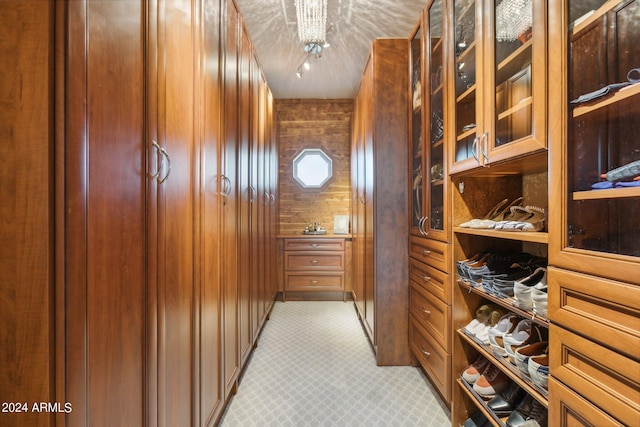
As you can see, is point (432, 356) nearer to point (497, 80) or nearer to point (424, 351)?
point (424, 351)

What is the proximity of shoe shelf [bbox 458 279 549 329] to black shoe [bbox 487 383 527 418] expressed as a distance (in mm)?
371

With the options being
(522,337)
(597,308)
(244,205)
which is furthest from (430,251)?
(244,205)

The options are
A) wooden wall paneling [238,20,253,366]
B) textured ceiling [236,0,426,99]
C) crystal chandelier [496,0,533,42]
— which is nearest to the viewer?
crystal chandelier [496,0,533,42]

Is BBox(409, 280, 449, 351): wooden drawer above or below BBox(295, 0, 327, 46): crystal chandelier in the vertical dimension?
below

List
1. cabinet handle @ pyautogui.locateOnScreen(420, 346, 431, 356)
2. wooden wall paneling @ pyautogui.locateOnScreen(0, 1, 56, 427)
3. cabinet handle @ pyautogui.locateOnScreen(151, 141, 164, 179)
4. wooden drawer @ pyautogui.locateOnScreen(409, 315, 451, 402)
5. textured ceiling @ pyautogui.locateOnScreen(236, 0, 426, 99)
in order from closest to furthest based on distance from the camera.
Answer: wooden wall paneling @ pyautogui.locateOnScreen(0, 1, 56, 427) < cabinet handle @ pyautogui.locateOnScreen(151, 141, 164, 179) < wooden drawer @ pyautogui.locateOnScreen(409, 315, 451, 402) < cabinet handle @ pyautogui.locateOnScreen(420, 346, 431, 356) < textured ceiling @ pyautogui.locateOnScreen(236, 0, 426, 99)

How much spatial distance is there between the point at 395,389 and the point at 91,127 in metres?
2.13

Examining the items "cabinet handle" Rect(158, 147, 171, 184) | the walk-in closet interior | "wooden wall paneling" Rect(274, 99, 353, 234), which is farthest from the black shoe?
"wooden wall paneling" Rect(274, 99, 353, 234)

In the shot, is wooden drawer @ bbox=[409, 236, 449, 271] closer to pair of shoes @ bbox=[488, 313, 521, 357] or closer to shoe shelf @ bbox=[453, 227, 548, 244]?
shoe shelf @ bbox=[453, 227, 548, 244]

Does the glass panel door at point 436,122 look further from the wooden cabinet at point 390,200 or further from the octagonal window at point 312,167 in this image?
the octagonal window at point 312,167

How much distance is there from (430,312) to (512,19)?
1.55 m

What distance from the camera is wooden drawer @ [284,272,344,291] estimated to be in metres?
3.86

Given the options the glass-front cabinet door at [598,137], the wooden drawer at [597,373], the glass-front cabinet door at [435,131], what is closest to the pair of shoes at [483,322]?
the glass-front cabinet door at [435,131]

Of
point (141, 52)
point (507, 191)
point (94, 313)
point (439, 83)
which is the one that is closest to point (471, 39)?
point (439, 83)

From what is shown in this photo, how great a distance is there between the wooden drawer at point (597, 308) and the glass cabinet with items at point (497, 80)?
0.43 meters
